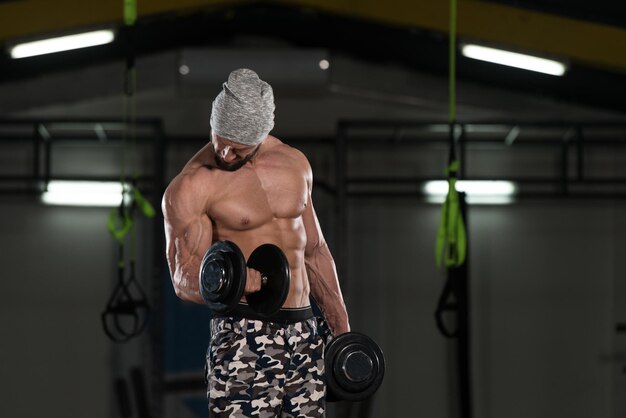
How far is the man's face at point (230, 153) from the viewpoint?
2338 mm

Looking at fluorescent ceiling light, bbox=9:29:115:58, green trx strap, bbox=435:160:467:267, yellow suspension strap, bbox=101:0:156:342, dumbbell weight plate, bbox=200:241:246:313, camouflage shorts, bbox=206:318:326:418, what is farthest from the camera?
fluorescent ceiling light, bbox=9:29:115:58

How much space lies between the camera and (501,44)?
236 inches

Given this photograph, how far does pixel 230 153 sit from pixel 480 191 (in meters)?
5.16

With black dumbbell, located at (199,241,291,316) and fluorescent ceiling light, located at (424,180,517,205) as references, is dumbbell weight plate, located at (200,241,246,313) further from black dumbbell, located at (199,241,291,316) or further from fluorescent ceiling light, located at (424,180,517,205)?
fluorescent ceiling light, located at (424,180,517,205)

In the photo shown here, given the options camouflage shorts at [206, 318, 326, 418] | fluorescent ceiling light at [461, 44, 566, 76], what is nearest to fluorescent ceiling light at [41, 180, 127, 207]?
fluorescent ceiling light at [461, 44, 566, 76]

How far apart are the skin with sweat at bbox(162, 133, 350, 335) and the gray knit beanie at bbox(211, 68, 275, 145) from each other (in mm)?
42

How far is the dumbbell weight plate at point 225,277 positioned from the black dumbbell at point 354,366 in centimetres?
39

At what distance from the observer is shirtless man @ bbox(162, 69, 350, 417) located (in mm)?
2379

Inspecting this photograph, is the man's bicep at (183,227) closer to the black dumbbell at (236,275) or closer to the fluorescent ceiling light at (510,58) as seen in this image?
the black dumbbell at (236,275)

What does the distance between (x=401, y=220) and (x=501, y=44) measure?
6.05 feet

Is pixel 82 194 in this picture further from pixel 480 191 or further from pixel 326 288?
pixel 326 288

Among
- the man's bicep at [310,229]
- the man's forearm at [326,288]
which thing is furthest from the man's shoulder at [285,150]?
the man's forearm at [326,288]

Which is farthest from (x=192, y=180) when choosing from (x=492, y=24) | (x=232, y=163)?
(x=492, y=24)

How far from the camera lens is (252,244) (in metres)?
2.45
